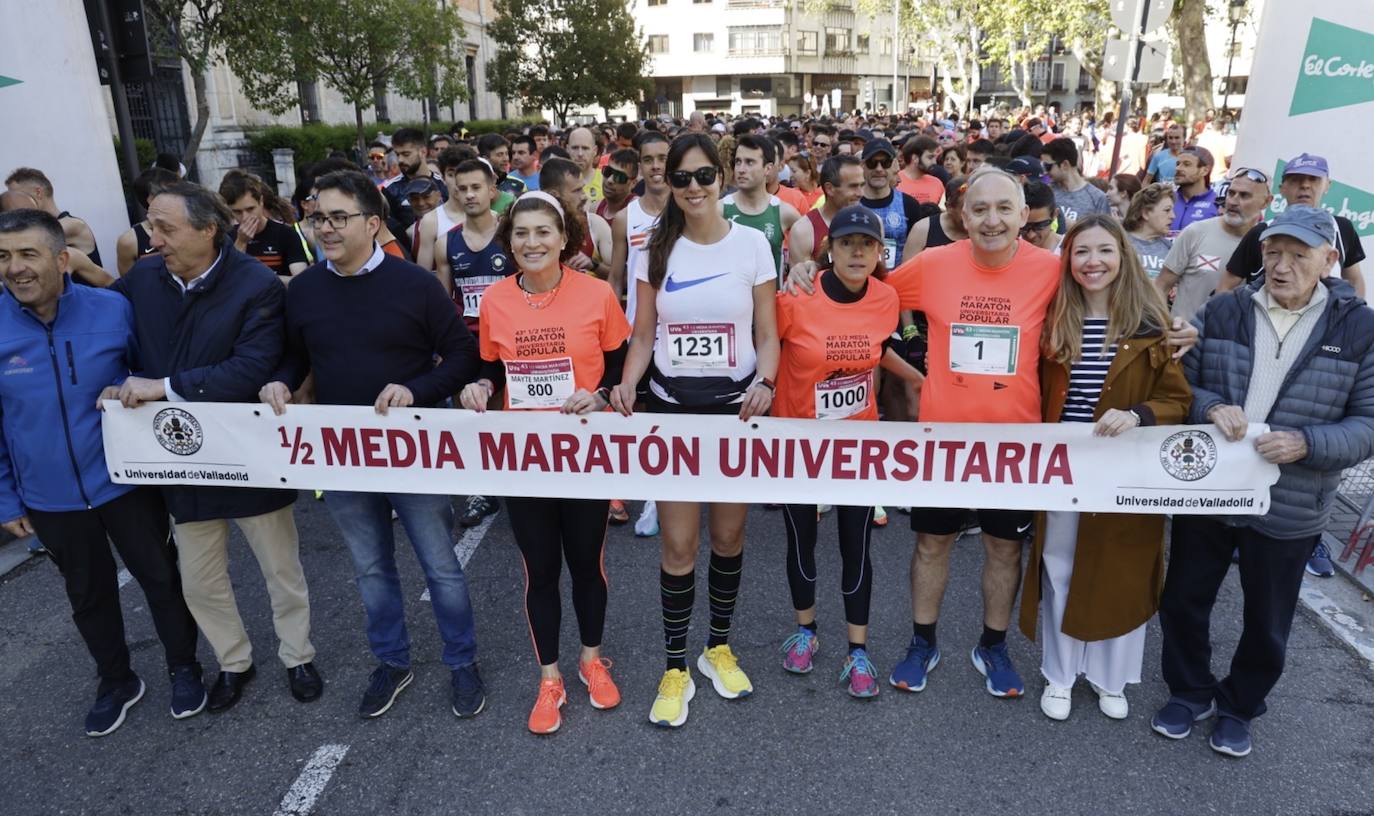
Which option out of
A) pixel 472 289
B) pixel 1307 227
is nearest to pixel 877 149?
pixel 472 289

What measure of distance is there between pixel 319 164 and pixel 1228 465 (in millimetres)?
6159

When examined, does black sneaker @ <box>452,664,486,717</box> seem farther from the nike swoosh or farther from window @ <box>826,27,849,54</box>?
window @ <box>826,27,849,54</box>

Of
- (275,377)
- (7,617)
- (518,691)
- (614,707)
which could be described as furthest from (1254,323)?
(7,617)

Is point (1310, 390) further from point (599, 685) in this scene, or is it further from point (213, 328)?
point (213, 328)

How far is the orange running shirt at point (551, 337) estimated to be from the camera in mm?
3295

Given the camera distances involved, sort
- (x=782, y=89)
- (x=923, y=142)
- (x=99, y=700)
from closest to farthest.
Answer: (x=99, y=700), (x=923, y=142), (x=782, y=89)

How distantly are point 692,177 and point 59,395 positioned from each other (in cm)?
242

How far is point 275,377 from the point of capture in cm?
341

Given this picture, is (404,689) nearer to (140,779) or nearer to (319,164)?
(140,779)

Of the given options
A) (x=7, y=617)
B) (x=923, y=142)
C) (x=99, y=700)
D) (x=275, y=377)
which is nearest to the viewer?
(x=275, y=377)

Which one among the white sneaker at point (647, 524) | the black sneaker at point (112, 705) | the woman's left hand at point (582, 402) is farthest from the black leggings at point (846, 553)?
the black sneaker at point (112, 705)

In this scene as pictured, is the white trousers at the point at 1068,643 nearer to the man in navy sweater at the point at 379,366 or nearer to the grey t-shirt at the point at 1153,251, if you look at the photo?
the man in navy sweater at the point at 379,366

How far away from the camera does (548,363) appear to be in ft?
10.9

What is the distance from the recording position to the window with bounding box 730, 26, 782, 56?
2746 inches
